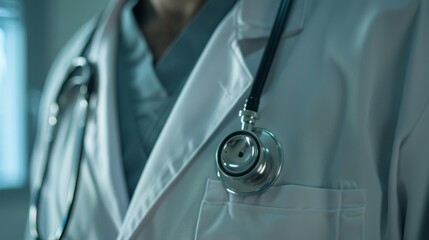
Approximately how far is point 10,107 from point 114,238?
46.7 inches

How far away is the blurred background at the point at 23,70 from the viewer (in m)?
1.81

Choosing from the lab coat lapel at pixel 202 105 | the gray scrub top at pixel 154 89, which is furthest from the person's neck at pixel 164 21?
the lab coat lapel at pixel 202 105

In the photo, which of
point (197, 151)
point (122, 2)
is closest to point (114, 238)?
point (197, 151)

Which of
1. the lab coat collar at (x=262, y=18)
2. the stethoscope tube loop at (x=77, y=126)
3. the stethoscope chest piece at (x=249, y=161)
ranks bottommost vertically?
the stethoscope tube loop at (x=77, y=126)

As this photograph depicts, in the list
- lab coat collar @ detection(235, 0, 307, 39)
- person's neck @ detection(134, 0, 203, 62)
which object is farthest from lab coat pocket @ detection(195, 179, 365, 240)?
person's neck @ detection(134, 0, 203, 62)

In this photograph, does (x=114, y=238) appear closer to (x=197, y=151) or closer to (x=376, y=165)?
(x=197, y=151)

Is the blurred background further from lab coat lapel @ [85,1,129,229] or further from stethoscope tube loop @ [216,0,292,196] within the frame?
stethoscope tube loop @ [216,0,292,196]

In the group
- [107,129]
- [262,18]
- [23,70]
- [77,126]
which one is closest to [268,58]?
[262,18]

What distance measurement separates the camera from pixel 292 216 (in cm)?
63

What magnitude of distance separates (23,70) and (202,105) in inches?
49.6

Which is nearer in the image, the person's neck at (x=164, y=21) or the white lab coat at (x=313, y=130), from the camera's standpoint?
the white lab coat at (x=313, y=130)

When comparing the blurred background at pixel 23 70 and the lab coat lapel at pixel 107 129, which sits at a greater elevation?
the lab coat lapel at pixel 107 129

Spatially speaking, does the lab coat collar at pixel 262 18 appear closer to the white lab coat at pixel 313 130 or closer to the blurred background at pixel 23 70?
the white lab coat at pixel 313 130

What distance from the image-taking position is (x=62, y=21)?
1.84 m
